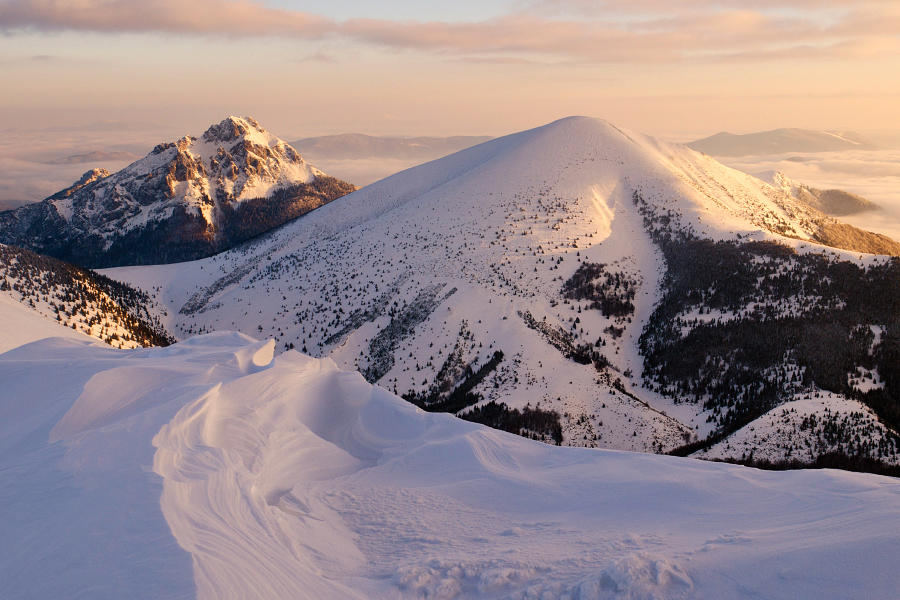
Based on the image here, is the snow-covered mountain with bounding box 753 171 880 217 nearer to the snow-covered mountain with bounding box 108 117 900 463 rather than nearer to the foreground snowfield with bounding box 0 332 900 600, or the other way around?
the snow-covered mountain with bounding box 108 117 900 463

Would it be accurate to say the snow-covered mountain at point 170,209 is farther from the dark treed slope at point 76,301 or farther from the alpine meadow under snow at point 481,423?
the alpine meadow under snow at point 481,423

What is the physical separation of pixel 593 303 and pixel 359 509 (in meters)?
35.4

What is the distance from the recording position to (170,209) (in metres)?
166

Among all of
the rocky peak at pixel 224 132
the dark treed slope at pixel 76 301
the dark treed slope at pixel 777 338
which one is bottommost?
the dark treed slope at pixel 76 301

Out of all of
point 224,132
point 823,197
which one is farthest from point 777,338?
point 224,132

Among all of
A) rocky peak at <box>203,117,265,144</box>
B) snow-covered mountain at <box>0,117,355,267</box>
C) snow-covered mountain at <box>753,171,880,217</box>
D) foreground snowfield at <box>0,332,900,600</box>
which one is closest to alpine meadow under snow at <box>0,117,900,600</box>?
foreground snowfield at <box>0,332,900,600</box>

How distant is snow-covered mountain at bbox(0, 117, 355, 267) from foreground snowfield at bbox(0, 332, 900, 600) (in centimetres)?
15765

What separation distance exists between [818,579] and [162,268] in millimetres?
89277

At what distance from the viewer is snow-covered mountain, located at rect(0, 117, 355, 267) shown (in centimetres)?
16088

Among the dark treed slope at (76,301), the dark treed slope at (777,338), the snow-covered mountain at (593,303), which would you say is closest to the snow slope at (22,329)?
the dark treed slope at (76,301)

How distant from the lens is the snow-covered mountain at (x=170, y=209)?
160875mm

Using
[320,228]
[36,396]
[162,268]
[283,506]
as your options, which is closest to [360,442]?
[283,506]

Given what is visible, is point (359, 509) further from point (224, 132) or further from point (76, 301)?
point (224, 132)

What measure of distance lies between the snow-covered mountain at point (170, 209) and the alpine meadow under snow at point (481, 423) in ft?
380
